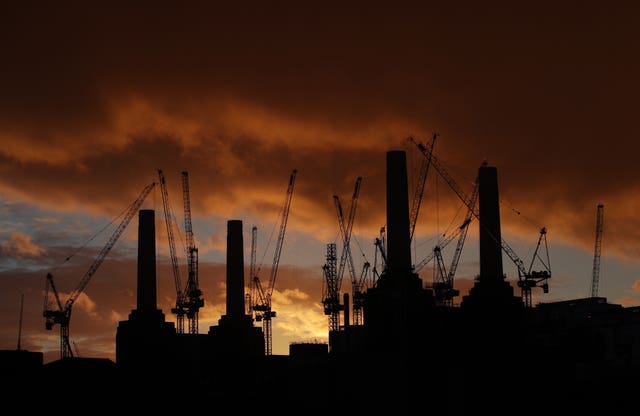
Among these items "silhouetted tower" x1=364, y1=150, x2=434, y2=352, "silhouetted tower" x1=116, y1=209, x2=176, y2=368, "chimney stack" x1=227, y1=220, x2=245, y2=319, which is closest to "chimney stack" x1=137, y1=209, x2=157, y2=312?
"silhouetted tower" x1=116, y1=209, x2=176, y2=368

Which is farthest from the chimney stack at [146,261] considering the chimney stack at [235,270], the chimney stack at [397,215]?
the chimney stack at [397,215]

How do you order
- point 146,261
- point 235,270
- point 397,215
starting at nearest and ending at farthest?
point 397,215, point 146,261, point 235,270

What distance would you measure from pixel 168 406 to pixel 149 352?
2497 cm

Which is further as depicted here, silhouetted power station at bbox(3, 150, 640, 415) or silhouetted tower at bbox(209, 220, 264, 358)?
silhouetted tower at bbox(209, 220, 264, 358)

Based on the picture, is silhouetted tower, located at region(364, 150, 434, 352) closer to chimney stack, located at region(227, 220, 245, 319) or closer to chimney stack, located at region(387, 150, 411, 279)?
chimney stack, located at region(387, 150, 411, 279)

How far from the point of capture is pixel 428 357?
6545 inches

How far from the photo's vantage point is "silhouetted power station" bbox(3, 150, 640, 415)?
159250mm

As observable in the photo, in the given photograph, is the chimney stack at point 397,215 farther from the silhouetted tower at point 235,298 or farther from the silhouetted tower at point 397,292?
the silhouetted tower at point 235,298

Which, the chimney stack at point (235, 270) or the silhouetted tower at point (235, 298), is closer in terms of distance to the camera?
the chimney stack at point (235, 270)

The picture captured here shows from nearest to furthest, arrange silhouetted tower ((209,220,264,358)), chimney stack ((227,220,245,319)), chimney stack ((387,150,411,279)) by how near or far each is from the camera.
→ chimney stack ((387,150,411,279)) < chimney stack ((227,220,245,319)) < silhouetted tower ((209,220,264,358))

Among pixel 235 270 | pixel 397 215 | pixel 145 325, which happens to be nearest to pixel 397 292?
pixel 397 215

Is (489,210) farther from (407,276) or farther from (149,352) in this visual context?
(149,352)

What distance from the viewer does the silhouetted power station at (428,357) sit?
522ft

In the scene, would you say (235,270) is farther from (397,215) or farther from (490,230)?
(490,230)
